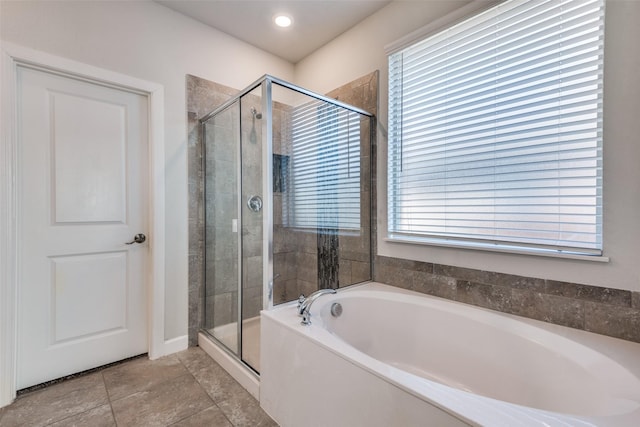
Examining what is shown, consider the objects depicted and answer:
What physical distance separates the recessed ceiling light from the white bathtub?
215cm

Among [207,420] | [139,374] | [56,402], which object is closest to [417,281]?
[207,420]

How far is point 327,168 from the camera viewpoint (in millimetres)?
2135

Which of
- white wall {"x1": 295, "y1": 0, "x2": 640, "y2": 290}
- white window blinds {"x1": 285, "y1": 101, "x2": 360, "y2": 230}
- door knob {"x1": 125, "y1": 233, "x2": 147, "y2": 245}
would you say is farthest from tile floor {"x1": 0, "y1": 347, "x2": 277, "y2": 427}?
white wall {"x1": 295, "y1": 0, "x2": 640, "y2": 290}

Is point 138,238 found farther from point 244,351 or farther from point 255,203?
point 244,351

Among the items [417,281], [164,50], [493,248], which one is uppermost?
[164,50]

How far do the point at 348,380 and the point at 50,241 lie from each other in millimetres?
1940

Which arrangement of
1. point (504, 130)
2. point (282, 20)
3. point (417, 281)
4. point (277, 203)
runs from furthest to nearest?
point (282, 20) → point (417, 281) → point (277, 203) → point (504, 130)

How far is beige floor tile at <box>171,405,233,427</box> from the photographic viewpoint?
Result: 1.40 m

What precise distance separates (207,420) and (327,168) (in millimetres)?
1707

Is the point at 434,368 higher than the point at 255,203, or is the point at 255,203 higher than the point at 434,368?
the point at 255,203

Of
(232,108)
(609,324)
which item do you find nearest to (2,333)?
(232,108)

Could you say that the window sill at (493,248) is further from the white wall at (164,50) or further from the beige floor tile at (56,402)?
the beige floor tile at (56,402)

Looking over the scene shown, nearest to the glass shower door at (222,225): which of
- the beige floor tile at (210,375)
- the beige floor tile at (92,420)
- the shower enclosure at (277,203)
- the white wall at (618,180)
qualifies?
the shower enclosure at (277,203)

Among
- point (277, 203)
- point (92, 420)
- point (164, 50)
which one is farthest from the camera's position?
point (164, 50)
